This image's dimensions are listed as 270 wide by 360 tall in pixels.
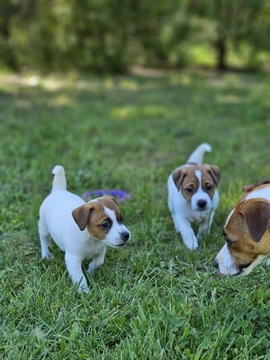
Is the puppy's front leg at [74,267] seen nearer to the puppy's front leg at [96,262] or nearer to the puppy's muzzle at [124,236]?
the puppy's front leg at [96,262]

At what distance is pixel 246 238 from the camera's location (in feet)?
10.6

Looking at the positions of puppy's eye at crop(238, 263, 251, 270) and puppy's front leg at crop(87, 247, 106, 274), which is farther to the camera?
puppy's front leg at crop(87, 247, 106, 274)

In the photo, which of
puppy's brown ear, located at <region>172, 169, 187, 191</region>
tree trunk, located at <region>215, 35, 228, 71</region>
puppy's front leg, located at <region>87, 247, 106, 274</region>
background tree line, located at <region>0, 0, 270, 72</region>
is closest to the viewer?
puppy's front leg, located at <region>87, 247, 106, 274</region>

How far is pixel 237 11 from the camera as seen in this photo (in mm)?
14320

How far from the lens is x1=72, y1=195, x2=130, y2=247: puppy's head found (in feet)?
11.4

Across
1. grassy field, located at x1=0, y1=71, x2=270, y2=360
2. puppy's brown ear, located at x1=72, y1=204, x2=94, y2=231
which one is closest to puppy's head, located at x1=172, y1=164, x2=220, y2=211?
grassy field, located at x1=0, y1=71, x2=270, y2=360

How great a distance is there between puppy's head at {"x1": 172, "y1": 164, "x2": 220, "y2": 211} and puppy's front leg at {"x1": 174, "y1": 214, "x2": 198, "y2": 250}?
0.24 m

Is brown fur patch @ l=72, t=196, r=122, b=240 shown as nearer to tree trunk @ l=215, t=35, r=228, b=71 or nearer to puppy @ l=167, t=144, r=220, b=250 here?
puppy @ l=167, t=144, r=220, b=250

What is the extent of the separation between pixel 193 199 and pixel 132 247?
70 cm

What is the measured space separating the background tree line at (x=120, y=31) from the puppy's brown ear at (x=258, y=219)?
39.7 feet

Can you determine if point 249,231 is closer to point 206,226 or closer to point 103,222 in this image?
point 103,222

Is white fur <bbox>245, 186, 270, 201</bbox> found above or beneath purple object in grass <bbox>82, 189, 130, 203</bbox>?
above

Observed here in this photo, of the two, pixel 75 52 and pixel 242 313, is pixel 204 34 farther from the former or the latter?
pixel 242 313

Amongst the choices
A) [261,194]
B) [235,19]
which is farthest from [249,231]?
[235,19]
